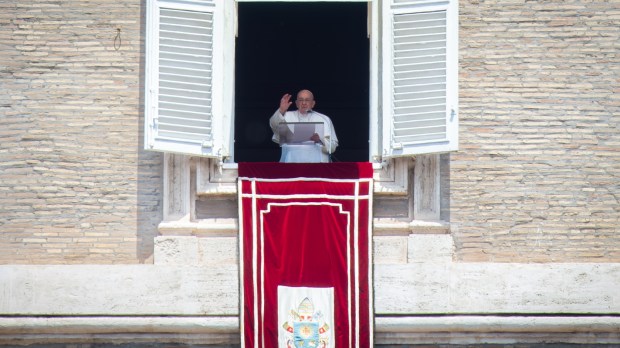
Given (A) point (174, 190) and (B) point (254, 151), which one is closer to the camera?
(A) point (174, 190)

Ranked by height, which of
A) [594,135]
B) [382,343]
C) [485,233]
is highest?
[594,135]

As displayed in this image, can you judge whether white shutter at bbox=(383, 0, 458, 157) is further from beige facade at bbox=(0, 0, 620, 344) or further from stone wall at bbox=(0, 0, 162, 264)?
stone wall at bbox=(0, 0, 162, 264)

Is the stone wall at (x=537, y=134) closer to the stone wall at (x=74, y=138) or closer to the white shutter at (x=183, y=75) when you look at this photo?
the white shutter at (x=183, y=75)

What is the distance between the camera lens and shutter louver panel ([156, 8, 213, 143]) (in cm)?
1182

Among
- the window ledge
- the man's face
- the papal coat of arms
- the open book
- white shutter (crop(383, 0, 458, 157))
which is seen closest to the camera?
the papal coat of arms

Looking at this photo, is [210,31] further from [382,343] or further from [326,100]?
[326,100]

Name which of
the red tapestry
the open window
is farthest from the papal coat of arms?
the open window

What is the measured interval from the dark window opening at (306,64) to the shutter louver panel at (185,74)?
387 centimetres

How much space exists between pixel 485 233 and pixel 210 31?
2.55 meters

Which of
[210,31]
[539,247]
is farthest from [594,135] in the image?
[210,31]

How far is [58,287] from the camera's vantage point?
1188cm

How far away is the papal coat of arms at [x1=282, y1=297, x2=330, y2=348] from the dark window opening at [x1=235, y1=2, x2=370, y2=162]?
4.23 metres

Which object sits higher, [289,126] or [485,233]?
[289,126]

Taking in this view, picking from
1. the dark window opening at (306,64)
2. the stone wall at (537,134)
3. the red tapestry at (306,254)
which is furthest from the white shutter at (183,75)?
the dark window opening at (306,64)
